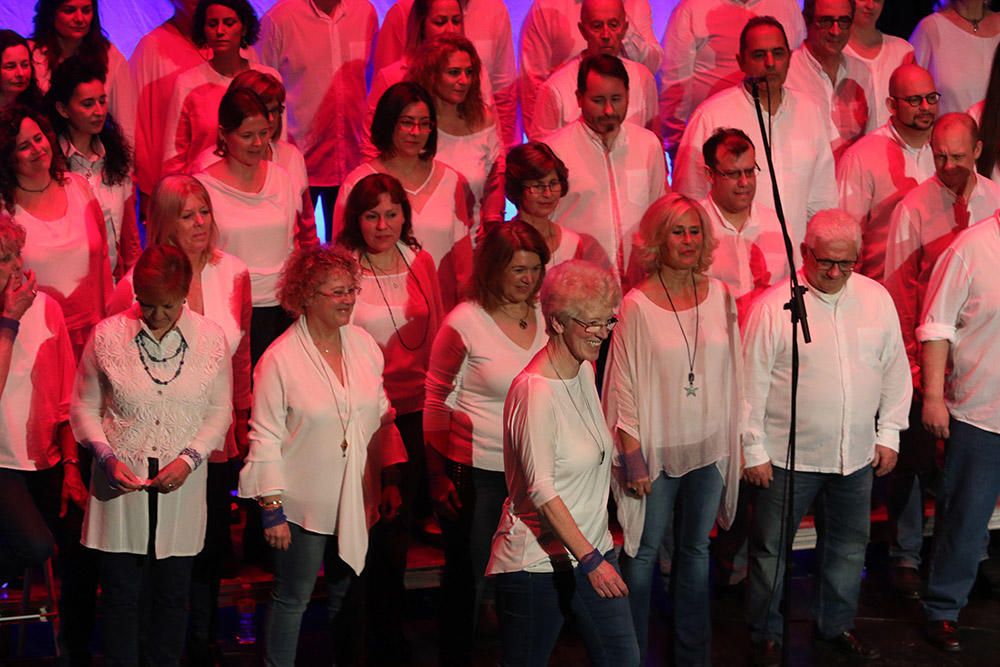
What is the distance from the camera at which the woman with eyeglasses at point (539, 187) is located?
5086 millimetres

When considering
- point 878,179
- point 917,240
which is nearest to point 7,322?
point 917,240

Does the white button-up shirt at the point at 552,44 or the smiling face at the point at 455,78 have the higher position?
the white button-up shirt at the point at 552,44

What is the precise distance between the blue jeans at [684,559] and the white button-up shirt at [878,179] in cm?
175

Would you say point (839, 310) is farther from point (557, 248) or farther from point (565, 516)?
point (565, 516)

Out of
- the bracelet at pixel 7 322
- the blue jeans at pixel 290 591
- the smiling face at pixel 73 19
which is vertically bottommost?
the blue jeans at pixel 290 591

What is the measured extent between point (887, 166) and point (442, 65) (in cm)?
196

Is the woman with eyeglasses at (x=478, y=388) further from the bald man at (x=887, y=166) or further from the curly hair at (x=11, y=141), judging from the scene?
the bald man at (x=887, y=166)

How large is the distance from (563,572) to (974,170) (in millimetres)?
2811

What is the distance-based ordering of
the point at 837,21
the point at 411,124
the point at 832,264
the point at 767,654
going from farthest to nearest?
the point at 837,21, the point at 411,124, the point at 767,654, the point at 832,264

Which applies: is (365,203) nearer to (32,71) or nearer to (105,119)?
(105,119)

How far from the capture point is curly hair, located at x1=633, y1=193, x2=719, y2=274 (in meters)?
4.59

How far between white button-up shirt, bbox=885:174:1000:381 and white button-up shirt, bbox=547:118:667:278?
104cm

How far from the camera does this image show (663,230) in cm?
460

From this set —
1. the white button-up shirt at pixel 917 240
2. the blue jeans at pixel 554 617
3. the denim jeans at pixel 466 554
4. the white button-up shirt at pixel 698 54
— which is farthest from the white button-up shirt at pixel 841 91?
the blue jeans at pixel 554 617
